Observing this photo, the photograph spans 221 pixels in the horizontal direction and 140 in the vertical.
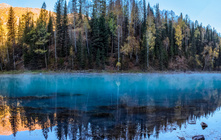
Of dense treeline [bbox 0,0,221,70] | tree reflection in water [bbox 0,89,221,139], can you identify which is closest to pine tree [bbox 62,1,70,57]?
dense treeline [bbox 0,0,221,70]

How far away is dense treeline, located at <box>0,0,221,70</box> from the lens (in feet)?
156

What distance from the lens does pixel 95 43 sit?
50.3 m

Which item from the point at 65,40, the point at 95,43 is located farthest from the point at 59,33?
the point at 95,43

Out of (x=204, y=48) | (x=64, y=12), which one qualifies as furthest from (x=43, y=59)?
(x=204, y=48)

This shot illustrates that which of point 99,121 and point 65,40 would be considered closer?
point 99,121

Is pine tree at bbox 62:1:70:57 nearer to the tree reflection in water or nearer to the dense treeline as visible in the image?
the dense treeline

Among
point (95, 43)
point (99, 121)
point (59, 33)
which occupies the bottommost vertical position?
point (99, 121)

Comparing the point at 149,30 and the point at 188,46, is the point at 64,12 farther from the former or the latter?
the point at 188,46

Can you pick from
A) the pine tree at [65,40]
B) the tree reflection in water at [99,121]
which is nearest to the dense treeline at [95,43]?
the pine tree at [65,40]

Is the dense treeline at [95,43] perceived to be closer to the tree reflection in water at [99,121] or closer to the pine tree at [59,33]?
the pine tree at [59,33]

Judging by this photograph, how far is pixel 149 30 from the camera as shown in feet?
167

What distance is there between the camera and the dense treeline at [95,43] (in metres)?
47.4

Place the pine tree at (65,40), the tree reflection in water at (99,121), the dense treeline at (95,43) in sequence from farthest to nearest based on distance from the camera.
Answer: the pine tree at (65,40) < the dense treeline at (95,43) < the tree reflection in water at (99,121)

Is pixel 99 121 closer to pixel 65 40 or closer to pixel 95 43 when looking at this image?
pixel 95 43
